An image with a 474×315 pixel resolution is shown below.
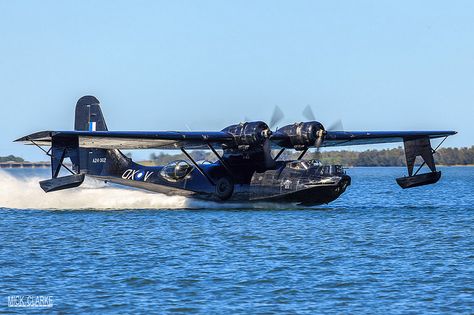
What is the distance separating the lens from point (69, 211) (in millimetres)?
39406

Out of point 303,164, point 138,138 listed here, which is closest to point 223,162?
point 303,164

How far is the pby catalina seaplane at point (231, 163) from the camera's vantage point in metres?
35.0

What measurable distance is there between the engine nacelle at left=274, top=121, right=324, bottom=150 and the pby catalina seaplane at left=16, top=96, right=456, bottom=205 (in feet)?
0.14

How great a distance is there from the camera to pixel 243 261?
22.1 meters

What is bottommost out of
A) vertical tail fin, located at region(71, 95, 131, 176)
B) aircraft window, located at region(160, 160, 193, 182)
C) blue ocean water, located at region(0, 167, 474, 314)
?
blue ocean water, located at region(0, 167, 474, 314)

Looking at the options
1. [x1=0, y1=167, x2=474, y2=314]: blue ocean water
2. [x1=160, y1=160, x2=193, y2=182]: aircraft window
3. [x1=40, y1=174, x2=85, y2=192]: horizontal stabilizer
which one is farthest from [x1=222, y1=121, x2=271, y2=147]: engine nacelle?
[x1=40, y1=174, x2=85, y2=192]: horizontal stabilizer

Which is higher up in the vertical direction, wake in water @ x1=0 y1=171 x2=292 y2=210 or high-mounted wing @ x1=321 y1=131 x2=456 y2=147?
high-mounted wing @ x1=321 y1=131 x2=456 y2=147

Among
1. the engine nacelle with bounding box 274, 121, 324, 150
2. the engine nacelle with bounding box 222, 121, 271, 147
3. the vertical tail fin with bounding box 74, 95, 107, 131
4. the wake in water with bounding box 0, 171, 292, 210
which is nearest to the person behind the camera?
the engine nacelle with bounding box 222, 121, 271, 147

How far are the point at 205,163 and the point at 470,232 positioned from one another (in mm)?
14975

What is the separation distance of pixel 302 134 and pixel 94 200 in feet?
40.3

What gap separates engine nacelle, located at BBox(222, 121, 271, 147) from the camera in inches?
1403

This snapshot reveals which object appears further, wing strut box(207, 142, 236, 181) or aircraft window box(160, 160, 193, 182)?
aircraft window box(160, 160, 193, 182)

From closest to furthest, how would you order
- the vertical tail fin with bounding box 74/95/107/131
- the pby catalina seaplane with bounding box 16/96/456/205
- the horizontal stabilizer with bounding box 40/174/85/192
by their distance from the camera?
the horizontal stabilizer with bounding box 40/174/85/192, the pby catalina seaplane with bounding box 16/96/456/205, the vertical tail fin with bounding box 74/95/107/131

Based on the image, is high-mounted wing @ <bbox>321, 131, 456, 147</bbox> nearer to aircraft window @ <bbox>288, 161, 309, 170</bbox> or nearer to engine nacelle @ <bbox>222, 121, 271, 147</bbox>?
aircraft window @ <bbox>288, 161, 309, 170</bbox>
